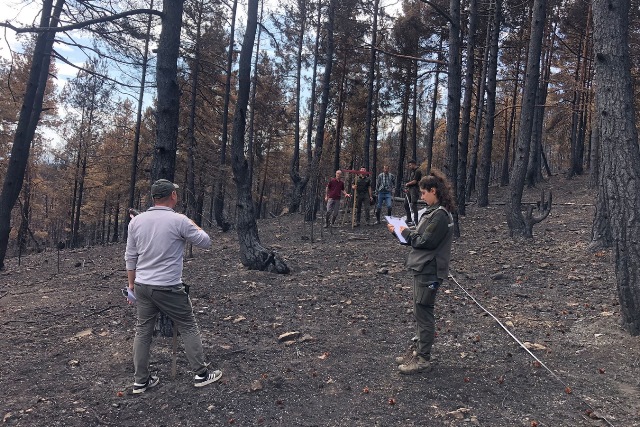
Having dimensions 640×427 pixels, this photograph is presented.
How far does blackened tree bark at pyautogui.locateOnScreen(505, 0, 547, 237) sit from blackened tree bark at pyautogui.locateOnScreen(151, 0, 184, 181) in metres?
8.08

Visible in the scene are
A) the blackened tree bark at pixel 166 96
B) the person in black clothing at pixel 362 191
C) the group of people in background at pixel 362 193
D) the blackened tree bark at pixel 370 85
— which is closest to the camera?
the blackened tree bark at pixel 166 96

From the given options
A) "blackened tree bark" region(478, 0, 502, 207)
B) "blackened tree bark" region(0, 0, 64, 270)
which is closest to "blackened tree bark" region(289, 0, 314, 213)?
"blackened tree bark" region(478, 0, 502, 207)

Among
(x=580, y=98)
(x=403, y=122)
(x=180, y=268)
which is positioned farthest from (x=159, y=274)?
(x=580, y=98)

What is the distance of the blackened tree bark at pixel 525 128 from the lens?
1014cm

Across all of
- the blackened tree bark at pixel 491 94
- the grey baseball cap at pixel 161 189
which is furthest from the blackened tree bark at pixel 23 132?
the blackened tree bark at pixel 491 94

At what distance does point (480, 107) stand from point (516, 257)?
11.0 m

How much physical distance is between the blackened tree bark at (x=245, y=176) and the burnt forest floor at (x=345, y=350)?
454 millimetres

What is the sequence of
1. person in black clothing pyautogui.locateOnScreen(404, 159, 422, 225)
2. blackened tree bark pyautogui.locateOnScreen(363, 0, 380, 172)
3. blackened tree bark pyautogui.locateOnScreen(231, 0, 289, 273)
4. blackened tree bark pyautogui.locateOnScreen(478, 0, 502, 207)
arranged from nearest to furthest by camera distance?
blackened tree bark pyautogui.locateOnScreen(231, 0, 289, 273) < person in black clothing pyautogui.locateOnScreen(404, 159, 422, 225) < blackened tree bark pyautogui.locateOnScreen(478, 0, 502, 207) < blackened tree bark pyautogui.locateOnScreen(363, 0, 380, 172)

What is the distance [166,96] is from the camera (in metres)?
5.32

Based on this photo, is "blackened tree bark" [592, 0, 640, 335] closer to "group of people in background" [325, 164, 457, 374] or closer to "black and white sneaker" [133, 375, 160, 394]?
"group of people in background" [325, 164, 457, 374]

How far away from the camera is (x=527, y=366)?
4.49m

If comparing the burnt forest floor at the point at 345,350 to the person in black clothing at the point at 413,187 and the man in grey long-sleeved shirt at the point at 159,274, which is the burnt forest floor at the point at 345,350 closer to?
the man in grey long-sleeved shirt at the point at 159,274

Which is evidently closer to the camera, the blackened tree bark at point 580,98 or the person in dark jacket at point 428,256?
the person in dark jacket at point 428,256

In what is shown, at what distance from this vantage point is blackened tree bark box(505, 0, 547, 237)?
10.1 m
